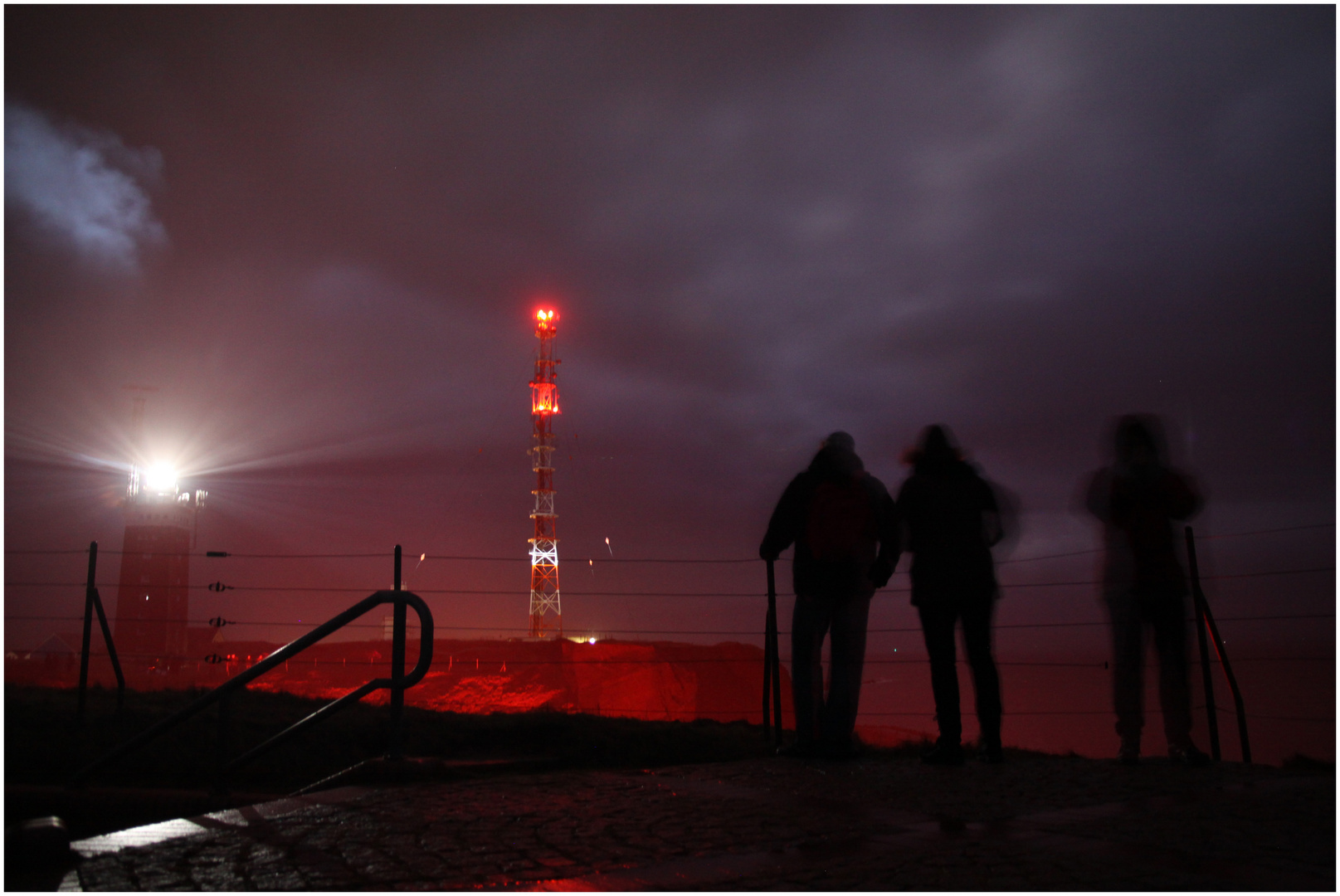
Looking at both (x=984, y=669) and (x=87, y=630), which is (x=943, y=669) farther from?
(x=87, y=630)

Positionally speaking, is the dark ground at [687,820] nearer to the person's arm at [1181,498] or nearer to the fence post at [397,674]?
the fence post at [397,674]

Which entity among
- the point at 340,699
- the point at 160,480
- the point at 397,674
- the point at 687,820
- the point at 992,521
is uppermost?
the point at 160,480

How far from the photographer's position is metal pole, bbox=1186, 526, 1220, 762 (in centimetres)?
415

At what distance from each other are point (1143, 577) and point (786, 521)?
1829 millimetres

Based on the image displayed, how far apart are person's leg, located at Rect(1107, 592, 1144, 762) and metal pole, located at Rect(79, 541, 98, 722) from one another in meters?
5.82

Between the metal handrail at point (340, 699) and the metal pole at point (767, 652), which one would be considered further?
the metal pole at point (767, 652)

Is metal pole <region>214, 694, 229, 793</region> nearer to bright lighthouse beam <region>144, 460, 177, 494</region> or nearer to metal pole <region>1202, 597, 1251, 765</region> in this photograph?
metal pole <region>1202, 597, 1251, 765</region>

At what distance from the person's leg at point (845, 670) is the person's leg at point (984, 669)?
53cm

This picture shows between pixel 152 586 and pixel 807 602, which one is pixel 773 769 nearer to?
pixel 807 602

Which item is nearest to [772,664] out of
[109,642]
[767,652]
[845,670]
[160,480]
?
[767,652]

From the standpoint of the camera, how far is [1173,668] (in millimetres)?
4082

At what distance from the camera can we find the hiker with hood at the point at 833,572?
4332 millimetres

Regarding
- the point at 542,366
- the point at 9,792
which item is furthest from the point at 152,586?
the point at 9,792

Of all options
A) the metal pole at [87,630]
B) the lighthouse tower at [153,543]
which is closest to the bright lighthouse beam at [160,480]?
the lighthouse tower at [153,543]
